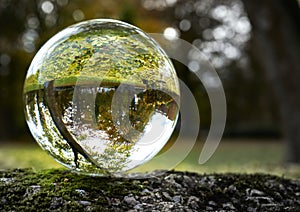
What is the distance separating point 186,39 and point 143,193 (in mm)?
17179

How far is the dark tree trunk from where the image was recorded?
329 inches

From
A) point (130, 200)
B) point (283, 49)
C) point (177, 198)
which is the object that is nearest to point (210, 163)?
point (283, 49)

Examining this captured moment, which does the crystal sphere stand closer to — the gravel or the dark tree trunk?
the gravel

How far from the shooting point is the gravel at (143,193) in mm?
3023

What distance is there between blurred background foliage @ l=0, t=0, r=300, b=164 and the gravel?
11777 mm

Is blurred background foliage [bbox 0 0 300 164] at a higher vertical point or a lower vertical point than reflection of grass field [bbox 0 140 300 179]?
higher

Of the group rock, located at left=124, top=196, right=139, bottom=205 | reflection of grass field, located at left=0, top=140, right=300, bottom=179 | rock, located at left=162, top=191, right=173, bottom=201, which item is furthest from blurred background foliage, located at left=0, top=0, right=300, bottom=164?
rock, located at left=124, top=196, right=139, bottom=205

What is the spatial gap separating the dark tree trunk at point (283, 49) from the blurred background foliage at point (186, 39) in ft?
22.4

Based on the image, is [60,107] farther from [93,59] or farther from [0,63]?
[0,63]

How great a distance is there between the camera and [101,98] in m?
3.08

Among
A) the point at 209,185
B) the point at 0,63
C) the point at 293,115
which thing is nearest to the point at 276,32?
the point at 293,115

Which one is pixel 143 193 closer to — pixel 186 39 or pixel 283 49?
pixel 283 49

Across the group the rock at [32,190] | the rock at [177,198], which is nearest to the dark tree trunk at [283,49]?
the rock at [177,198]

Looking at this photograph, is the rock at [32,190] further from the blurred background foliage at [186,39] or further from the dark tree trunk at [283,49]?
the blurred background foliage at [186,39]
